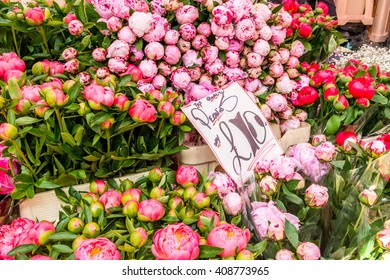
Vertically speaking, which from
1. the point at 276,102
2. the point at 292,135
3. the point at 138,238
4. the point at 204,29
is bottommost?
the point at 292,135

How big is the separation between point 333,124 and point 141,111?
61 centimetres

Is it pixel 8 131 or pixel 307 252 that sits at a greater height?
pixel 8 131

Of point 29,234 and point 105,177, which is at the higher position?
point 29,234

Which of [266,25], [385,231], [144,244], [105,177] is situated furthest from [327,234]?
[266,25]

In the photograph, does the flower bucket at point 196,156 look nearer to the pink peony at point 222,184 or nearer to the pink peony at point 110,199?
the pink peony at point 222,184

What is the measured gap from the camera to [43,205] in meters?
0.97

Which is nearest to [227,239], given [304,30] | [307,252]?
[307,252]

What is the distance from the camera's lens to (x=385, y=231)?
0.71 metres

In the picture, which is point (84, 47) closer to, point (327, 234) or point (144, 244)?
point (144, 244)

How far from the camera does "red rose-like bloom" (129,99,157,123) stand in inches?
36.3

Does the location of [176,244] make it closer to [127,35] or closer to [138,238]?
[138,238]

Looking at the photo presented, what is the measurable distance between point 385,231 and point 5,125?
0.71 meters

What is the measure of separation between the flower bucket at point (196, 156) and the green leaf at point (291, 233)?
392 mm

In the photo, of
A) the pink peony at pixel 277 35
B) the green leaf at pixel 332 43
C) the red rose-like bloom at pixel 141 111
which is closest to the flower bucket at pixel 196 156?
the red rose-like bloom at pixel 141 111
